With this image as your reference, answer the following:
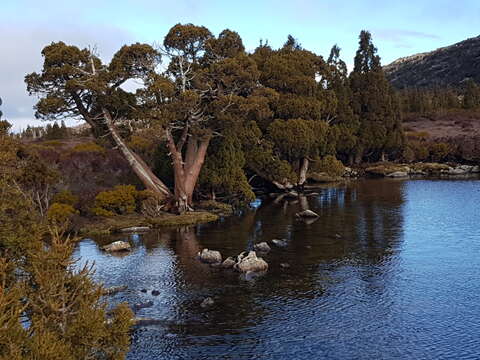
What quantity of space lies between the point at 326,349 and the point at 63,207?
1169 inches

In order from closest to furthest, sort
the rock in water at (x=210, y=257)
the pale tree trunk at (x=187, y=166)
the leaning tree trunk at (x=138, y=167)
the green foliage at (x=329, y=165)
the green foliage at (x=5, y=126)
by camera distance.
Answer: the green foliage at (x=5, y=126)
the rock in water at (x=210, y=257)
the leaning tree trunk at (x=138, y=167)
the pale tree trunk at (x=187, y=166)
the green foliage at (x=329, y=165)

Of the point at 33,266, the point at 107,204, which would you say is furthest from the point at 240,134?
the point at 33,266

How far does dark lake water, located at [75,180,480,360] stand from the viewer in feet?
63.9

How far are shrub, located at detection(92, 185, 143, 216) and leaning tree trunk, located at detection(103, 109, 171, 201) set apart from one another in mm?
2210

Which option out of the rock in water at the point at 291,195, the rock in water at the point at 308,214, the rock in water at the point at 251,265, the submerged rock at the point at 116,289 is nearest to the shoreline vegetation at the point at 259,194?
the rock in water at the point at 291,195

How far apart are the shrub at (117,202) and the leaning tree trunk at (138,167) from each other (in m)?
2.21

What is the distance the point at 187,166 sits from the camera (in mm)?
50375

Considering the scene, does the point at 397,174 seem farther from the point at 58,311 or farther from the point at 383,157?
the point at 58,311

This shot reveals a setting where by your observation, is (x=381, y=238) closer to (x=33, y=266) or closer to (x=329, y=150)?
(x=33, y=266)

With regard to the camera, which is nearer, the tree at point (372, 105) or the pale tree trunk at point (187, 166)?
the pale tree trunk at point (187, 166)

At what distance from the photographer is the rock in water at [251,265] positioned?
2938 centimetres

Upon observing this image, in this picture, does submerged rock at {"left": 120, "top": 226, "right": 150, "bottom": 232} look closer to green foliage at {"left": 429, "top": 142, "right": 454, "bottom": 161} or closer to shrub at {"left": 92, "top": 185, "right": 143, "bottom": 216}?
shrub at {"left": 92, "top": 185, "right": 143, "bottom": 216}

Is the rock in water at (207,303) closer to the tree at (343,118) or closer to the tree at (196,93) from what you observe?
the tree at (196,93)

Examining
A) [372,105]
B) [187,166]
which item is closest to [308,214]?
[187,166]
